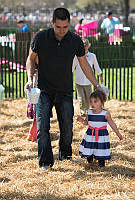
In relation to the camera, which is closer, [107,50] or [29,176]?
[29,176]

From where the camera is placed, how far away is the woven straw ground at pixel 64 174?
4.29 metres

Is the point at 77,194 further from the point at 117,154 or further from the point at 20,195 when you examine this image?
the point at 117,154

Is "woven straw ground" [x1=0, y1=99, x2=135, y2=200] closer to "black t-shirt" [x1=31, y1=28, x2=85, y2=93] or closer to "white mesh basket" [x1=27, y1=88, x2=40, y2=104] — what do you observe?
"white mesh basket" [x1=27, y1=88, x2=40, y2=104]

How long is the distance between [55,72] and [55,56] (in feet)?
0.62

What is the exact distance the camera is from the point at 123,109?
8.87 m

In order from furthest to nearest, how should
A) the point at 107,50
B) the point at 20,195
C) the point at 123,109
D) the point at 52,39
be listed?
the point at 107,50 < the point at 123,109 < the point at 52,39 < the point at 20,195

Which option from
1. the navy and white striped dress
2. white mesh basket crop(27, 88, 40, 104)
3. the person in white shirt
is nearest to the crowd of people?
the navy and white striped dress

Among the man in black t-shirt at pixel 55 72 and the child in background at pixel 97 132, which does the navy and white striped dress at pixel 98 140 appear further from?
the man in black t-shirt at pixel 55 72

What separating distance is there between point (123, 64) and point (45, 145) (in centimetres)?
577

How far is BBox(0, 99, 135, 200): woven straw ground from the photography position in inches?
169

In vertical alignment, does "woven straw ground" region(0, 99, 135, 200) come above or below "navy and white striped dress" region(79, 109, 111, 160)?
below

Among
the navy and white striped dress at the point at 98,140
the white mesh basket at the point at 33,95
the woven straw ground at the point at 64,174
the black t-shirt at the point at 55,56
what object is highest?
the black t-shirt at the point at 55,56

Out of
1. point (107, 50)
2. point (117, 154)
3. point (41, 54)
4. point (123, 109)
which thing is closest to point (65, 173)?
point (117, 154)

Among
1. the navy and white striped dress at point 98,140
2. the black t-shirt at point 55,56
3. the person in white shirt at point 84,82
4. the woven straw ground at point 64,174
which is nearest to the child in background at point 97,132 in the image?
the navy and white striped dress at point 98,140
